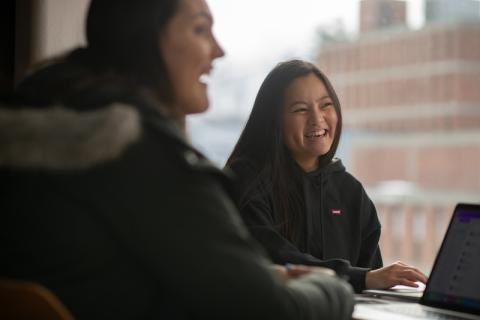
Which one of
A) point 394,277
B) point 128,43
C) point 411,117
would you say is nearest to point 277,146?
point 394,277

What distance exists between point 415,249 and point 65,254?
3721 cm

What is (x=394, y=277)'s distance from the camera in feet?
6.06

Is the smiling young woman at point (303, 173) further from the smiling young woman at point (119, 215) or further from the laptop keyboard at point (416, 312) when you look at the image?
the smiling young woman at point (119, 215)

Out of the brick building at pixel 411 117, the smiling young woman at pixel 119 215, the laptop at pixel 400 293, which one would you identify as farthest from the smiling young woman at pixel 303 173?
the brick building at pixel 411 117

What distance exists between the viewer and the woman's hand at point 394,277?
6.04 feet

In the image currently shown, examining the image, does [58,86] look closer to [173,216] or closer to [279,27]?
[173,216]

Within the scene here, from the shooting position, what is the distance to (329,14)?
38062mm

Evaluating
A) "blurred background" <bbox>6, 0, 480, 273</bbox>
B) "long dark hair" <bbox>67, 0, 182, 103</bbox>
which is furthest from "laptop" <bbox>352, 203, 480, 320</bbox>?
"blurred background" <bbox>6, 0, 480, 273</bbox>

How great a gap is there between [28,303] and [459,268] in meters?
1.00

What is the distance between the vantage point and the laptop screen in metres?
1.61

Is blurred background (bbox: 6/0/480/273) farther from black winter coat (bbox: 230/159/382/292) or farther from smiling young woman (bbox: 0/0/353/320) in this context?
smiling young woman (bbox: 0/0/353/320)

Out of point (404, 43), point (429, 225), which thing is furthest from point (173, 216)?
point (404, 43)

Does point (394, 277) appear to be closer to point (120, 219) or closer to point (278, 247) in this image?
point (278, 247)

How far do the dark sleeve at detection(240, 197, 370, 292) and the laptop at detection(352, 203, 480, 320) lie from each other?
0.18m
